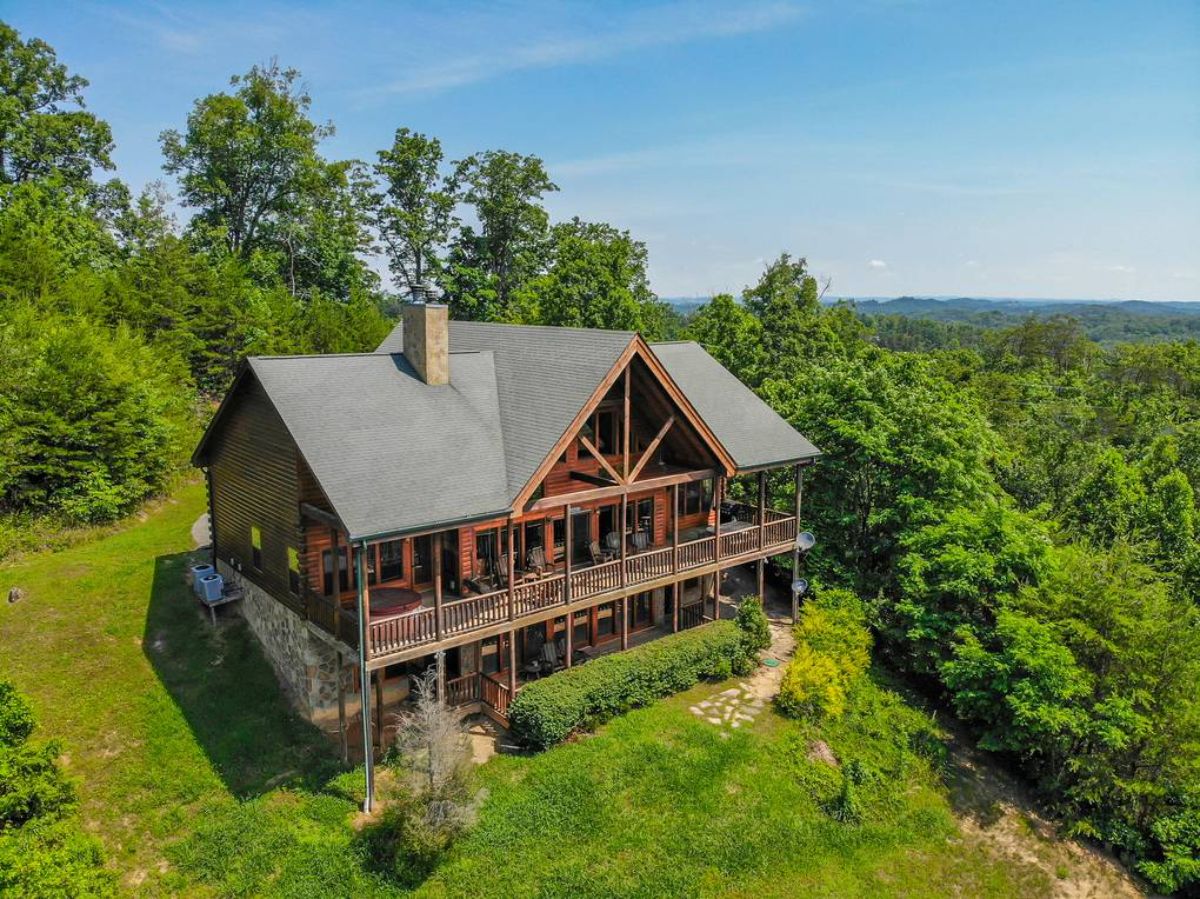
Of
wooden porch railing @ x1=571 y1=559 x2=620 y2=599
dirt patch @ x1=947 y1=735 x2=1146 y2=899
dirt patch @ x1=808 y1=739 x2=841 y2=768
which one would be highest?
wooden porch railing @ x1=571 y1=559 x2=620 y2=599

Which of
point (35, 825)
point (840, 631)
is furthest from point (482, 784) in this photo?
point (840, 631)

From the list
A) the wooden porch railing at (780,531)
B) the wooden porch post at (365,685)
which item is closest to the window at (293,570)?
the wooden porch post at (365,685)

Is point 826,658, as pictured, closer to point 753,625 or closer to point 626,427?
point 753,625

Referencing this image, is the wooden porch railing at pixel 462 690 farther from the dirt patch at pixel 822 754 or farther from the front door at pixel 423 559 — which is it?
the dirt patch at pixel 822 754

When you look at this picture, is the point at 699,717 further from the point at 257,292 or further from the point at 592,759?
the point at 257,292

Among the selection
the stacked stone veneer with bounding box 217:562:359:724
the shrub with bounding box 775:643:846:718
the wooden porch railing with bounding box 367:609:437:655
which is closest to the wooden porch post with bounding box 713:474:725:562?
the shrub with bounding box 775:643:846:718

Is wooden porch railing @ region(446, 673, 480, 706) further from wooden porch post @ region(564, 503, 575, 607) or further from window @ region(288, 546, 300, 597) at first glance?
window @ region(288, 546, 300, 597)
